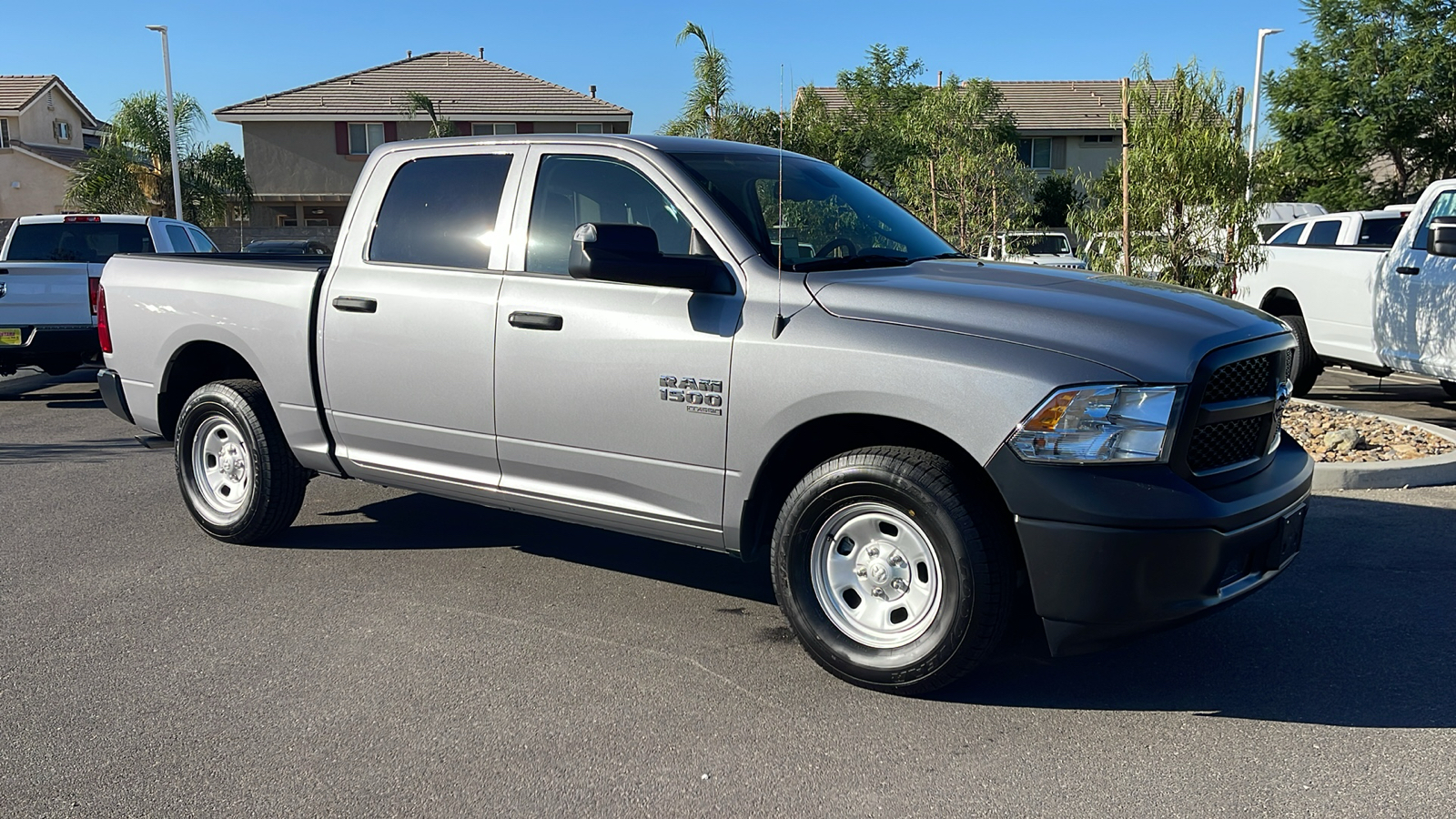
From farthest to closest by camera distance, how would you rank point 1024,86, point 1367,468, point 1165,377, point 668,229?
point 1024,86
point 1367,468
point 668,229
point 1165,377

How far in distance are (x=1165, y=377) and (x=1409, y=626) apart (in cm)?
198

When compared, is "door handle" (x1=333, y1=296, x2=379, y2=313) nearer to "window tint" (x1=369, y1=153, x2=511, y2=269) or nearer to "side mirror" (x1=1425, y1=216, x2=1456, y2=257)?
"window tint" (x1=369, y1=153, x2=511, y2=269)

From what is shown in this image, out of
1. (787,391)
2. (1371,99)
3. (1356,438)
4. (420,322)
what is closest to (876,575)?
(787,391)

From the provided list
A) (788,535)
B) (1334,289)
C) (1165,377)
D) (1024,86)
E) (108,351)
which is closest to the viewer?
(1165,377)

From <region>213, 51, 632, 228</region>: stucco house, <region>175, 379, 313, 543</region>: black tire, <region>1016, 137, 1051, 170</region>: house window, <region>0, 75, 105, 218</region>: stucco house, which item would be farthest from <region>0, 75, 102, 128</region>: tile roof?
<region>175, 379, 313, 543</region>: black tire

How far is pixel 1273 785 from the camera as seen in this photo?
3.46 meters

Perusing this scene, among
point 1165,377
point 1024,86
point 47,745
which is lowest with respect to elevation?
point 47,745

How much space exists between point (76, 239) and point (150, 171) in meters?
25.1

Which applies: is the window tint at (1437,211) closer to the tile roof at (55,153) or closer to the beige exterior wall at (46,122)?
the tile roof at (55,153)

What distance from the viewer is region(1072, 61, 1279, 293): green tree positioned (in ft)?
32.3

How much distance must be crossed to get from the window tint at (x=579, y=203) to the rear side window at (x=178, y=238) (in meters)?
9.76

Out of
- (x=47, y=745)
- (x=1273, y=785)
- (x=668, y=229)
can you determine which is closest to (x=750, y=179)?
(x=668, y=229)

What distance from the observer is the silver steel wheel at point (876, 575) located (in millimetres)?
4074

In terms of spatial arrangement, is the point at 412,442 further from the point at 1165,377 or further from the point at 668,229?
the point at 1165,377
